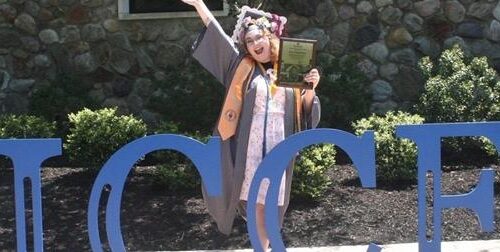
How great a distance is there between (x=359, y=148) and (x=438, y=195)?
0.45 metres

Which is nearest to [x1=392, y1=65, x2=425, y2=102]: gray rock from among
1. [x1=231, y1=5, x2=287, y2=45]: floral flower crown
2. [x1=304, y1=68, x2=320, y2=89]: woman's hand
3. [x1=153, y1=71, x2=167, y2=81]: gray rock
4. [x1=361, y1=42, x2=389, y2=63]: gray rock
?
[x1=361, y1=42, x2=389, y2=63]: gray rock

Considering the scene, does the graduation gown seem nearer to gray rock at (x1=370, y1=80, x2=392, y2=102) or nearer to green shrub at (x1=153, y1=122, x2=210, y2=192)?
green shrub at (x1=153, y1=122, x2=210, y2=192)

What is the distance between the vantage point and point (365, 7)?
7.48 metres

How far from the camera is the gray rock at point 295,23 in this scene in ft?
24.5

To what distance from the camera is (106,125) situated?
6371 millimetres

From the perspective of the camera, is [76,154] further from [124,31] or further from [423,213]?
[423,213]

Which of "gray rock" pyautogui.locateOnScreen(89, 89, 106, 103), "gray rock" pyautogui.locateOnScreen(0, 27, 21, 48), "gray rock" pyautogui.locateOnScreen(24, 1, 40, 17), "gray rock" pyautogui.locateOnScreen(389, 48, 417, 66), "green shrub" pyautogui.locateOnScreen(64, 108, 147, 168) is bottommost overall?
"green shrub" pyautogui.locateOnScreen(64, 108, 147, 168)

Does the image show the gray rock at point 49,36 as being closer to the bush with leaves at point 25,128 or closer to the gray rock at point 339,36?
the bush with leaves at point 25,128

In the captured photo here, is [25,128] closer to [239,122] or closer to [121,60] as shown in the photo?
[121,60]

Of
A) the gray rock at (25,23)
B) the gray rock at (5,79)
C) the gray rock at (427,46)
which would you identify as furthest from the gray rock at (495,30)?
the gray rock at (5,79)

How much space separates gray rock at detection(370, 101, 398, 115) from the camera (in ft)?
24.5

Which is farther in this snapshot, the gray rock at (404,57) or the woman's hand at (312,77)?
the gray rock at (404,57)

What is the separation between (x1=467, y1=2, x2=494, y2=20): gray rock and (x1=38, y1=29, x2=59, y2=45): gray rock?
3.89 m

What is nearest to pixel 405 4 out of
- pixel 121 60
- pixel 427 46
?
pixel 427 46
